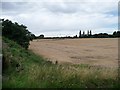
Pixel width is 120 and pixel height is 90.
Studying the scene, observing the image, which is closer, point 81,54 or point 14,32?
point 14,32

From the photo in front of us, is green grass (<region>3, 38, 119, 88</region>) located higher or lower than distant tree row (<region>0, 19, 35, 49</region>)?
lower

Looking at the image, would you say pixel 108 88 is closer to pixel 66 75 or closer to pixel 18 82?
pixel 66 75

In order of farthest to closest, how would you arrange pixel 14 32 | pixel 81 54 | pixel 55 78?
pixel 81 54
pixel 14 32
pixel 55 78

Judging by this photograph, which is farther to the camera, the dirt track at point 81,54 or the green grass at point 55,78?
the dirt track at point 81,54

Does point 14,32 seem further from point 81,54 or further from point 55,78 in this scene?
point 55,78

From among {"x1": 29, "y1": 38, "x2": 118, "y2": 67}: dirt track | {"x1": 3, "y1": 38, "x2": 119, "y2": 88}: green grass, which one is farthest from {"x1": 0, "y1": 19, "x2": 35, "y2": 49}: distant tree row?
{"x1": 3, "y1": 38, "x2": 119, "y2": 88}: green grass

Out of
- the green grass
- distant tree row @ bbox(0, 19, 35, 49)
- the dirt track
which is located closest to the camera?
the green grass

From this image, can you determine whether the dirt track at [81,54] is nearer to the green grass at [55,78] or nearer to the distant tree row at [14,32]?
the distant tree row at [14,32]

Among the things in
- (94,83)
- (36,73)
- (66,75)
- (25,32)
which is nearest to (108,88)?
(94,83)

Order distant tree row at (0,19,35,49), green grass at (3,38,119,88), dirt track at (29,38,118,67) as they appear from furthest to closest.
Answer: distant tree row at (0,19,35,49) → dirt track at (29,38,118,67) → green grass at (3,38,119,88)

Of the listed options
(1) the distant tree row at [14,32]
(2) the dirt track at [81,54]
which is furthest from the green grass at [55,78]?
(1) the distant tree row at [14,32]

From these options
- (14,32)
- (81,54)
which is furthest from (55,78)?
(81,54)

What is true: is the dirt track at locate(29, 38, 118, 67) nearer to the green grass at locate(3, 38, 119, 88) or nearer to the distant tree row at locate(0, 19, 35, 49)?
the distant tree row at locate(0, 19, 35, 49)

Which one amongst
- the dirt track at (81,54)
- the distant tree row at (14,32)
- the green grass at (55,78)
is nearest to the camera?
the green grass at (55,78)
